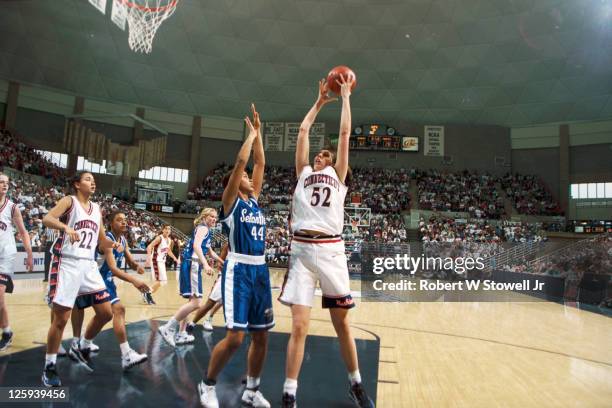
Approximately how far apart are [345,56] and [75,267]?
2792cm

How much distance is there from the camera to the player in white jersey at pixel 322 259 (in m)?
3.83

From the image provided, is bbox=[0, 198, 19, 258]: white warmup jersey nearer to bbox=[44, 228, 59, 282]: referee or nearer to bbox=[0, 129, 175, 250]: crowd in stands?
bbox=[44, 228, 59, 282]: referee

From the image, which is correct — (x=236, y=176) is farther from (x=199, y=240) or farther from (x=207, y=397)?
(x=199, y=240)

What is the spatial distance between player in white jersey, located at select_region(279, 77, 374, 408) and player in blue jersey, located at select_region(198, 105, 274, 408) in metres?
0.24

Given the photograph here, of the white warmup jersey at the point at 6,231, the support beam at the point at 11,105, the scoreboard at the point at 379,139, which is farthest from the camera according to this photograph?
the scoreboard at the point at 379,139

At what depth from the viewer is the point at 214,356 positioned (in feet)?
12.2

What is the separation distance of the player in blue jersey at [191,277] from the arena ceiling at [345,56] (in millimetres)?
23716

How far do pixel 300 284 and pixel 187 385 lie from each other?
62.0 inches

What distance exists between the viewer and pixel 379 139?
33.9m

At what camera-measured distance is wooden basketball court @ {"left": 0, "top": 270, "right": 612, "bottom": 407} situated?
Answer: 444cm

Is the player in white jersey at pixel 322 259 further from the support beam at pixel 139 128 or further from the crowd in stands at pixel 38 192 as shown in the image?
the support beam at pixel 139 128

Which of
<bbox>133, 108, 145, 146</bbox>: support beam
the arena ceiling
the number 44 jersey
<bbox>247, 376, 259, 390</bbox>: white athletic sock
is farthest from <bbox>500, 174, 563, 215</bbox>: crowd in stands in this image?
<bbox>247, 376, 259, 390</bbox>: white athletic sock

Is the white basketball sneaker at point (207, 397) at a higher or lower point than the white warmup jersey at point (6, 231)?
lower

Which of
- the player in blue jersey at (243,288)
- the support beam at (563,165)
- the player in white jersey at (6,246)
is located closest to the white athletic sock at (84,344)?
the player in white jersey at (6,246)
